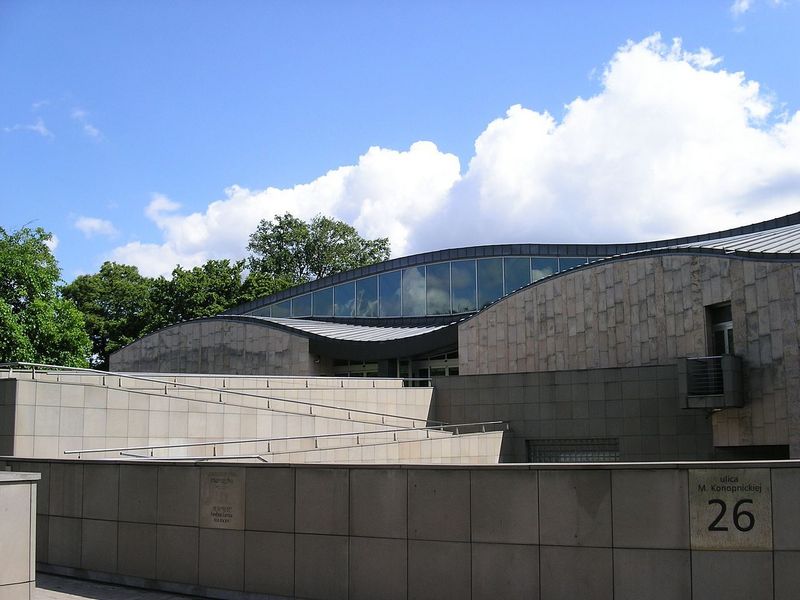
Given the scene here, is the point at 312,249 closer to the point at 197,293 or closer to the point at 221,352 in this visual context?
the point at 197,293

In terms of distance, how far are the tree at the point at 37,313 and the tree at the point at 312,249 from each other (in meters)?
41.0

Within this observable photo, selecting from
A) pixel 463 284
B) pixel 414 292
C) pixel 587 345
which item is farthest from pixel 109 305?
pixel 587 345

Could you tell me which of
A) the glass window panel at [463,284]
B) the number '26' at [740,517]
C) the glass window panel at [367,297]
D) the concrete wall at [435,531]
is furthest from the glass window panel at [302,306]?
the number '26' at [740,517]

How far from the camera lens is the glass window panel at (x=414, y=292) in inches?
1826

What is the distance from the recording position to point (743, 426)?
23.8 metres

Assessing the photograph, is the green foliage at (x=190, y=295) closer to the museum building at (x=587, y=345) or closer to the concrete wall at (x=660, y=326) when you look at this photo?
the museum building at (x=587, y=345)

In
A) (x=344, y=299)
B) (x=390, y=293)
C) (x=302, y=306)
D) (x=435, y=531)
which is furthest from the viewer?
(x=302, y=306)

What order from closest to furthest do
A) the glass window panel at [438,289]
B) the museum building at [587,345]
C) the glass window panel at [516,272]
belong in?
the museum building at [587,345], the glass window panel at [516,272], the glass window panel at [438,289]

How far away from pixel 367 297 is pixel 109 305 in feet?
89.9

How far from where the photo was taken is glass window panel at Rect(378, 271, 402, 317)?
155ft

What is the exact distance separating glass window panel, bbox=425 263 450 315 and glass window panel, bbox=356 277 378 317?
3252 mm

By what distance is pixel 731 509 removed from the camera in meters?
8.76

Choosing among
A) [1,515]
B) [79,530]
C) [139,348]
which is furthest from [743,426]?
[139,348]

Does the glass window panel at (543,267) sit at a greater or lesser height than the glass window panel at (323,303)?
greater
